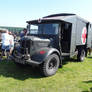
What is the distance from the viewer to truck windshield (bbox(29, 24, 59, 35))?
5719mm

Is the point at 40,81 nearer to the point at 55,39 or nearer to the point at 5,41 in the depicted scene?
the point at 55,39

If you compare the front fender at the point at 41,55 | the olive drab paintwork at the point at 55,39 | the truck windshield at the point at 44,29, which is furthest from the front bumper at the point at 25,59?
the truck windshield at the point at 44,29

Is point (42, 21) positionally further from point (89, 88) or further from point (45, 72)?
point (89, 88)

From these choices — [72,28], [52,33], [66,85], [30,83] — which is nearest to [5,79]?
[30,83]

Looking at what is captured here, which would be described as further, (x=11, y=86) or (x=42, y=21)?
(x=42, y=21)

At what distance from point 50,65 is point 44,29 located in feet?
5.47

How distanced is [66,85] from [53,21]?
8.92 ft

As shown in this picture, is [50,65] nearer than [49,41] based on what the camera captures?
Yes

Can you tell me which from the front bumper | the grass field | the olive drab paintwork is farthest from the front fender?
the grass field

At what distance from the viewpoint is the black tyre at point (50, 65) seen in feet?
16.0

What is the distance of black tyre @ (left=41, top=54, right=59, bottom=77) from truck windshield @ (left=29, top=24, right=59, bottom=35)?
3.64 feet

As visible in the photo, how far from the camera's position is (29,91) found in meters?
3.85

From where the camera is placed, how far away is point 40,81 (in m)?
4.60

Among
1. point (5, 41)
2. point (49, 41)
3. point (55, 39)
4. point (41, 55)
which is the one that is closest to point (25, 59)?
point (41, 55)
